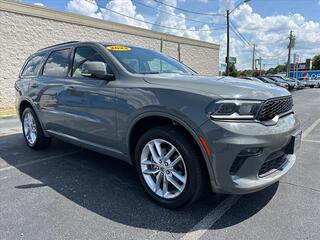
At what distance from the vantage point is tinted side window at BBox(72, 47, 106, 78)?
13.3ft

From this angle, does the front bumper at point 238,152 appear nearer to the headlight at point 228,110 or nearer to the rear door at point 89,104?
the headlight at point 228,110

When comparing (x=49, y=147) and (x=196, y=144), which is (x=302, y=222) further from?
(x=49, y=147)

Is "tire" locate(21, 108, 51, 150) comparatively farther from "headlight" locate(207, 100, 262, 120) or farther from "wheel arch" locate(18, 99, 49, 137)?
"headlight" locate(207, 100, 262, 120)

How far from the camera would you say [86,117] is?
395 cm

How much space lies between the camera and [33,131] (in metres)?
5.55

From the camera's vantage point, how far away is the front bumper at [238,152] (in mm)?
2637

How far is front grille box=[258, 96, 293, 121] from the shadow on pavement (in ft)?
3.35

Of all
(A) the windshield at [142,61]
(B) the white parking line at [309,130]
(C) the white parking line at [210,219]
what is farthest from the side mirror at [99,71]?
(B) the white parking line at [309,130]

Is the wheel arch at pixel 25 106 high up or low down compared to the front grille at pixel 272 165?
up

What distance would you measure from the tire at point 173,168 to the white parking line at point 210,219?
25cm

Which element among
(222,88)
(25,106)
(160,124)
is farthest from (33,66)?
(222,88)

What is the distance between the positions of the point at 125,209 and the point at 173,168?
70 centimetres

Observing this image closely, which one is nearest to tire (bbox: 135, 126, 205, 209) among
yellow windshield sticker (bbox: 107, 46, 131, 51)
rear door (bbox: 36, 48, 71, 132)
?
yellow windshield sticker (bbox: 107, 46, 131, 51)

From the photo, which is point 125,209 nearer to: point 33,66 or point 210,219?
point 210,219
